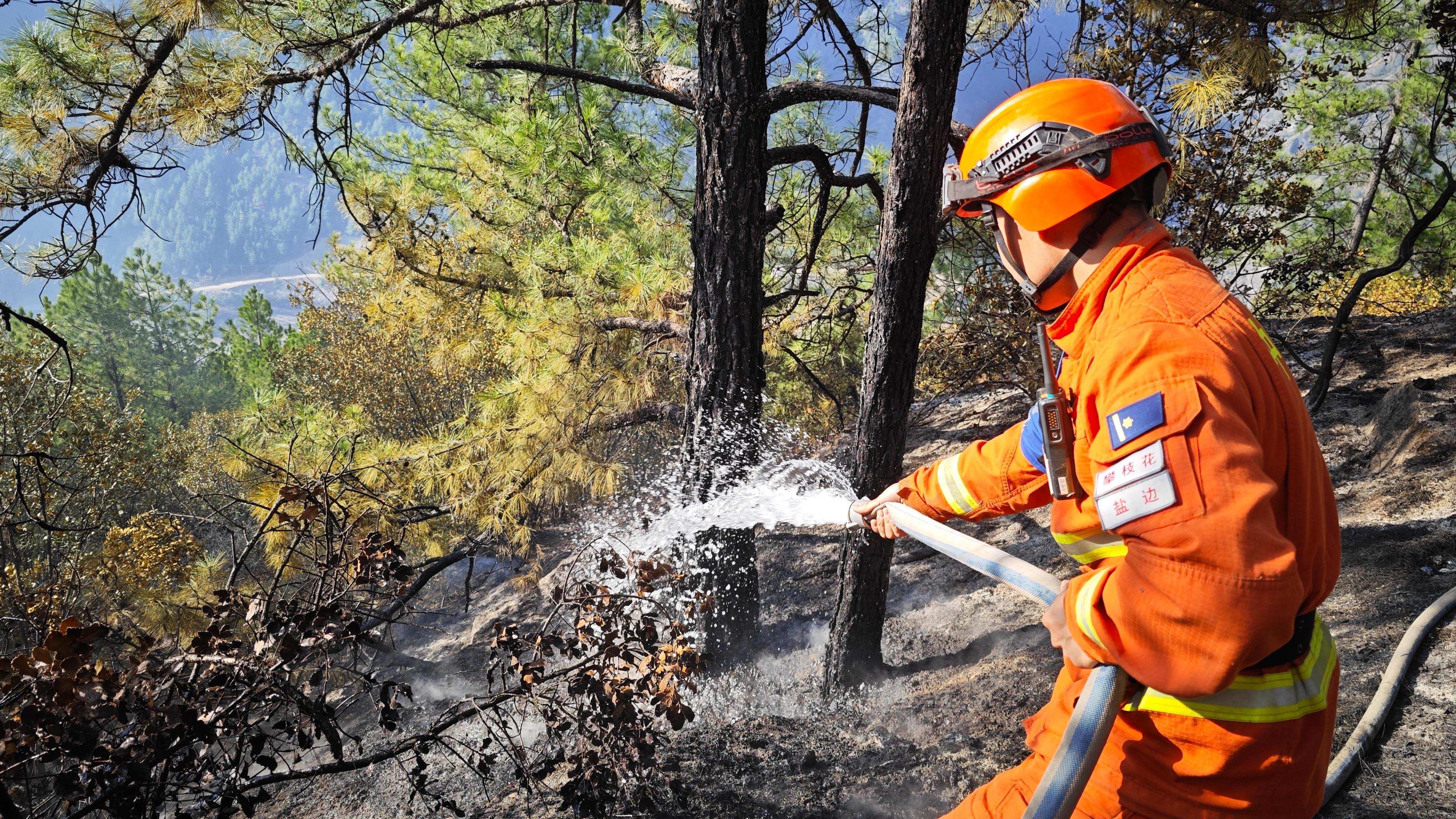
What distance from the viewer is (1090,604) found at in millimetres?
1341

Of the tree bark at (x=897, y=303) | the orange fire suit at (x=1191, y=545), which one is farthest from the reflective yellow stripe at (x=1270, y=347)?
the tree bark at (x=897, y=303)

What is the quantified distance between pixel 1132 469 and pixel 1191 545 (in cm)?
14

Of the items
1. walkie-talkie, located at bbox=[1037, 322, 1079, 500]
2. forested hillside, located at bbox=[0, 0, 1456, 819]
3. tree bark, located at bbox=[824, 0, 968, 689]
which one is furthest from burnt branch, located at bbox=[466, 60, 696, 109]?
walkie-talkie, located at bbox=[1037, 322, 1079, 500]

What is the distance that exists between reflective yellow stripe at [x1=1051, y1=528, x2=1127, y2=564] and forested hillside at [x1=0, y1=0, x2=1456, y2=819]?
2.08 metres

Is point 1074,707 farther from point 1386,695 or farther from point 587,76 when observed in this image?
point 587,76

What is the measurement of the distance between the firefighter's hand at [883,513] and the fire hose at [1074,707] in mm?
26

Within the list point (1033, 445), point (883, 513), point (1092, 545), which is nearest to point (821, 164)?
point (883, 513)

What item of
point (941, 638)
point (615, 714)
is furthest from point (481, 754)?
point (941, 638)

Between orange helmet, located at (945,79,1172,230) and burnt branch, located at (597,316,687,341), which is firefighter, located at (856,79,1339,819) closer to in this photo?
orange helmet, located at (945,79,1172,230)

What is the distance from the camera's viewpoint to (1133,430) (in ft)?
4.16

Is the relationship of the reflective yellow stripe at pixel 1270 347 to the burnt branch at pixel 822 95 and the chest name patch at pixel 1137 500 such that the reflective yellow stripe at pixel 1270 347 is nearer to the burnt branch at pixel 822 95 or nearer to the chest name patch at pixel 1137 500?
the chest name patch at pixel 1137 500

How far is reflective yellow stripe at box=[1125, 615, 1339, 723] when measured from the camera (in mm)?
1374

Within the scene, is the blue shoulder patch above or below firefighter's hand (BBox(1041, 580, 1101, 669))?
above

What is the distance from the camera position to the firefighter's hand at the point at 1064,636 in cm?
140
